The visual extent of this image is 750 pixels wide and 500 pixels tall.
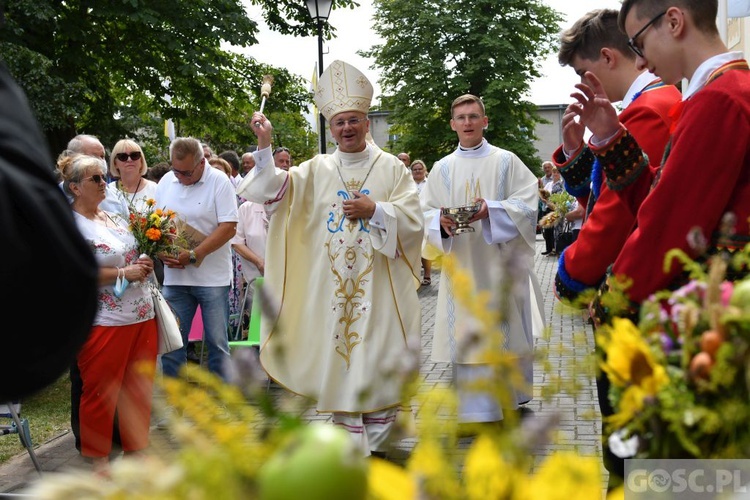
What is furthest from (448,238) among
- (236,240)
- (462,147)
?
(236,240)

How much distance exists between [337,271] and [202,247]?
164 cm

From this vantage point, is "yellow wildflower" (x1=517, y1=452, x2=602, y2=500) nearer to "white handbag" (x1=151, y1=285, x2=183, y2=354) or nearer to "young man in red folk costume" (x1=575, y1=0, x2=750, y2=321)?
"young man in red folk costume" (x1=575, y1=0, x2=750, y2=321)

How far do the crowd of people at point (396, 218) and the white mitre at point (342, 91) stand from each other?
0.04ft

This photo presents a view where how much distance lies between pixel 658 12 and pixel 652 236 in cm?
69

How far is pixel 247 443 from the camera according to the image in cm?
87

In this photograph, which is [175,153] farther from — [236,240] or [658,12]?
Answer: [658,12]

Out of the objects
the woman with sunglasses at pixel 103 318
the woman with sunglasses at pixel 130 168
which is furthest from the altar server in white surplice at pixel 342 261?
the woman with sunglasses at pixel 130 168

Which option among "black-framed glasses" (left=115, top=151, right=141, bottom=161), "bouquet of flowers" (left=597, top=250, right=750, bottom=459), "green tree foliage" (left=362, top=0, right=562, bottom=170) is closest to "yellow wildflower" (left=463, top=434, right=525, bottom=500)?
"bouquet of flowers" (left=597, top=250, right=750, bottom=459)

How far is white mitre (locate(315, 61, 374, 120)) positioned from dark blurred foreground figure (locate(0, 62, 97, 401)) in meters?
5.34

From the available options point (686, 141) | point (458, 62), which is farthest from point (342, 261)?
point (458, 62)

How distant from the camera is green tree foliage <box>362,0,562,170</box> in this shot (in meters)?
37.9

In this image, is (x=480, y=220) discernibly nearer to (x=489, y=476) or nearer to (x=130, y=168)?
(x=130, y=168)

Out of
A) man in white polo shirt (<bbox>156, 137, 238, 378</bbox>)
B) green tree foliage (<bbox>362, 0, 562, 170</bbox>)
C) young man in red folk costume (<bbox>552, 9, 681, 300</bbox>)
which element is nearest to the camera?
young man in red folk costume (<bbox>552, 9, 681, 300</bbox>)

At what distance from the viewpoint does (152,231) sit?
20.2ft
